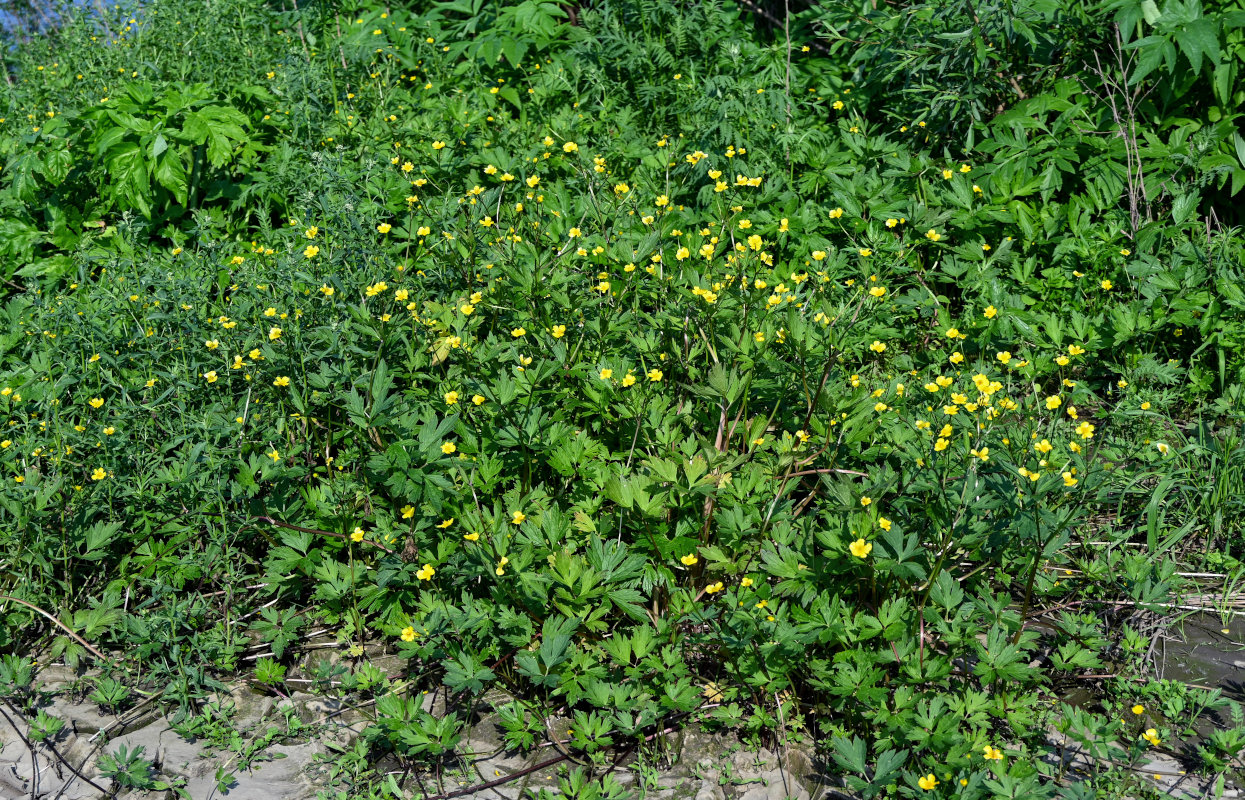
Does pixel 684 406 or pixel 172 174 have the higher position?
pixel 172 174

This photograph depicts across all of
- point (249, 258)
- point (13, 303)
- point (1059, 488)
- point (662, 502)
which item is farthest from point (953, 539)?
point (13, 303)

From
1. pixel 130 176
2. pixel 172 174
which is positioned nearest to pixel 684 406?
pixel 172 174

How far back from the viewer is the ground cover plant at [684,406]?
2.49m

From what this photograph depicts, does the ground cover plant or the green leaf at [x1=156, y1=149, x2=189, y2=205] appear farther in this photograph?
the green leaf at [x1=156, y1=149, x2=189, y2=205]

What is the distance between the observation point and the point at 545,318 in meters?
3.31

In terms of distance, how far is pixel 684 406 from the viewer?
314 centimetres

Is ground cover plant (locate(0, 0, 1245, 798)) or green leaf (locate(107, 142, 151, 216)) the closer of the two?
ground cover plant (locate(0, 0, 1245, 798))

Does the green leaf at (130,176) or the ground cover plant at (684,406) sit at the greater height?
the green leaf at (130,176)

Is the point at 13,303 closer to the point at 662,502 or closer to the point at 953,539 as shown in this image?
the point at 662,502

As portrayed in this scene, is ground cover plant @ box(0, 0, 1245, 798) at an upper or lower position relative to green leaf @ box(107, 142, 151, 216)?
lower

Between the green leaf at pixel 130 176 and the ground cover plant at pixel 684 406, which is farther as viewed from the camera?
the green leaf at pixel 130 176

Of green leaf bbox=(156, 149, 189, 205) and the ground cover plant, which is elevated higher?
green leaf bbox=(156, 149, 189, 205)

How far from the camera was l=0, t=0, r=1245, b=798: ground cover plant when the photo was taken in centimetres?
249

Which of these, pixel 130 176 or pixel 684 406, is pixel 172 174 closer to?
pixel 130 176
